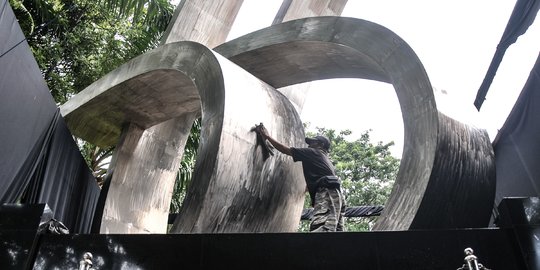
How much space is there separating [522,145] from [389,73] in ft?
6.80

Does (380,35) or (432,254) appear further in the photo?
(380,35)

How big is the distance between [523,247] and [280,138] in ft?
13.7

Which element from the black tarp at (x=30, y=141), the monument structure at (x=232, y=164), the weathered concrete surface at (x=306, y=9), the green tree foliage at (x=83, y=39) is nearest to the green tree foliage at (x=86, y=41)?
the green tree foliage at (x=83, y=39)

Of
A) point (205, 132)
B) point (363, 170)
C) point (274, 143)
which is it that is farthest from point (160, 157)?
point (363, 170)

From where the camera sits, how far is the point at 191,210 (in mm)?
6590

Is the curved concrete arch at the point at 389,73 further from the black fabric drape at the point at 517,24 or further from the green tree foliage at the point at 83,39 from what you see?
the green tree foliage at the point at 83,39

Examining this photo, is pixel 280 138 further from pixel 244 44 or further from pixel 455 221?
pixel 455 221

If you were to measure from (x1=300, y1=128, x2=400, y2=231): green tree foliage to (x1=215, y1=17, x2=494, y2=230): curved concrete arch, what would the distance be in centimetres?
1322

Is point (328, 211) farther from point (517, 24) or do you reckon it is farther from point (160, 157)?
point (160, 157)

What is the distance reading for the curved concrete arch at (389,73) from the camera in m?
5.61

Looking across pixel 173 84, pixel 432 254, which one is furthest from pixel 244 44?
pixel 432 254

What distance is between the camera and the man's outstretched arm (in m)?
7.14

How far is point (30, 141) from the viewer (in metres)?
7.46

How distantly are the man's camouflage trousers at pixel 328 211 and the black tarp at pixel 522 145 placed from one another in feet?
8.07
